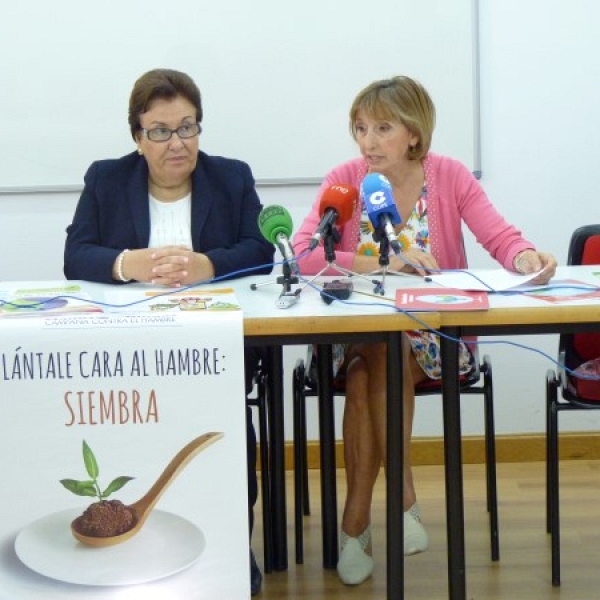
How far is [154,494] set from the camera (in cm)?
218

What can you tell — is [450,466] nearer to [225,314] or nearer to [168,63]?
[225,314]

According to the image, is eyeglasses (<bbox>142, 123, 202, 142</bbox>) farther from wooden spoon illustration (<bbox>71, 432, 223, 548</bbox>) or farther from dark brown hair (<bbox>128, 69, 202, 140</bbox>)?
wooden spoon illustration (<bbox>71, 432, 223, 548</bbox>)

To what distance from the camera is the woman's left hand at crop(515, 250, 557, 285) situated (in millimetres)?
2469

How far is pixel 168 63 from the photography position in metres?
3.49

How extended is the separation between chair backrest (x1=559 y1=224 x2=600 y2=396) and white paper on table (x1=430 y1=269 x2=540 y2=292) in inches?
11.2

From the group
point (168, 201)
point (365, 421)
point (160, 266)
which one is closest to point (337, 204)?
point (160, 266)

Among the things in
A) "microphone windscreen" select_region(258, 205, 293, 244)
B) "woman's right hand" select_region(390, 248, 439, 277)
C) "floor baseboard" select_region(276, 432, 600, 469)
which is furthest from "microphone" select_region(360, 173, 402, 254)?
"floor baseboard" select_region(276, 432, 600, 469)

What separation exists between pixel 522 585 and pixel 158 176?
1.38 m

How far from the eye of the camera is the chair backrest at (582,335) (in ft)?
9.22

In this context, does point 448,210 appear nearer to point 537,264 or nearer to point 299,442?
point 537,264

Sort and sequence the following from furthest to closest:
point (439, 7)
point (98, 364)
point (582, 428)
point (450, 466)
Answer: point (582, 428) < point (439, 7) < point (450, 466) < point (98, 364)

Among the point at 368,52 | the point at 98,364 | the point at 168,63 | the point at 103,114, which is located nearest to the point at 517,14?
the point at 368,52

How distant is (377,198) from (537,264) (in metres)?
0.51

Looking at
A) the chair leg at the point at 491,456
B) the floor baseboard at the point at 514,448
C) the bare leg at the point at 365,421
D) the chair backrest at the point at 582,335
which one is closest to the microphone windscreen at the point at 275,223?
the bare leg at the point at 365,421
